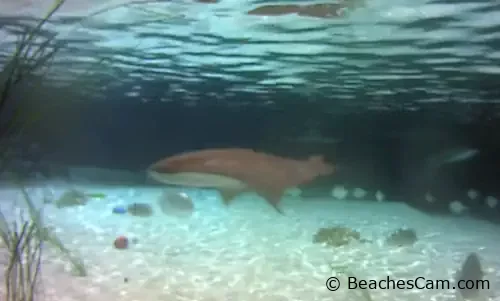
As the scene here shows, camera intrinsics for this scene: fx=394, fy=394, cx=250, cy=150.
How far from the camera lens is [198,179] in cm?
435

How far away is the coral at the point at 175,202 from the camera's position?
8539mm

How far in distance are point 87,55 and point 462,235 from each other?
33.2ft

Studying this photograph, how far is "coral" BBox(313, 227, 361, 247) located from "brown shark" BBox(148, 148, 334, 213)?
3.40 m

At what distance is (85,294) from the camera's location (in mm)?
5035

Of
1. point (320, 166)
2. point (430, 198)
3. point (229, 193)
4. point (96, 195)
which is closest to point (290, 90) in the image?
point (96, 195)

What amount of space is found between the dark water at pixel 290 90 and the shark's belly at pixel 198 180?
649 mm

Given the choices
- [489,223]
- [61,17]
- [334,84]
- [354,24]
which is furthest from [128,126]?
[489,223]

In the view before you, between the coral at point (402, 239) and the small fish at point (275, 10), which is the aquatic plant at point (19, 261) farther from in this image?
the coral at point (402, 239)

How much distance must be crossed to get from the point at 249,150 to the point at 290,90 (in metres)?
8.66

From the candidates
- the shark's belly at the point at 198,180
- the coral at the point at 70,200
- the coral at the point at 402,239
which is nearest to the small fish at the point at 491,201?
the coral at the point at 402,239

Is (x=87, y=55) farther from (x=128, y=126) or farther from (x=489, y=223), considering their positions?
(x=489, y=223)

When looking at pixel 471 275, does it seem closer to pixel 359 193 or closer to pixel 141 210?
pixel 141 210

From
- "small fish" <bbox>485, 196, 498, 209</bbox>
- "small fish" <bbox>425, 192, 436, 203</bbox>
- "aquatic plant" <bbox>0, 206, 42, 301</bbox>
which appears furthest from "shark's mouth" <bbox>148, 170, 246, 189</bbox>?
"small fish" <bbox>485, 196, 498, 209</bbox>

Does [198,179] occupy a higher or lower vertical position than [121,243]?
higher
